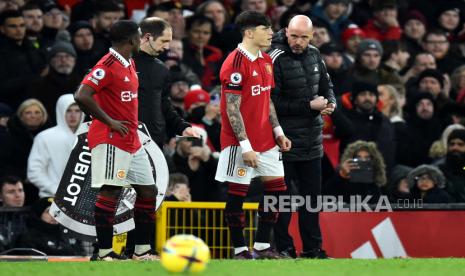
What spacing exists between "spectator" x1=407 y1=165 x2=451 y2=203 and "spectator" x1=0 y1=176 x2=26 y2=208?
4387 mm

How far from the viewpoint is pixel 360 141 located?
50.9ft

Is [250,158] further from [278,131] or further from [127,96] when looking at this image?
[127,96]

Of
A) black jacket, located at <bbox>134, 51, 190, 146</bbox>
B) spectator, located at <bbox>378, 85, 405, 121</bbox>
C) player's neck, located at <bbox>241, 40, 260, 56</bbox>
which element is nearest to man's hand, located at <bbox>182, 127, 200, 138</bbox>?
black jacket, located at <bbox>134, 51, 190, 146</bbox>

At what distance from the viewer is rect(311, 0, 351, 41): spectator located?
784 inches

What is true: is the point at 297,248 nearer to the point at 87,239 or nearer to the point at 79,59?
the point at 87,239

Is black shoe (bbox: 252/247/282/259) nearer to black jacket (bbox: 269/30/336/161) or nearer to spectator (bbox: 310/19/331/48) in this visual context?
black jacket (bbox: 269/30/336/161)

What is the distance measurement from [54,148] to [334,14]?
21.1ft

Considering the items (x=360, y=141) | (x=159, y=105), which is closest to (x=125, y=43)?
(x=159, y=105)

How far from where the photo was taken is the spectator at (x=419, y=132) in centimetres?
1702

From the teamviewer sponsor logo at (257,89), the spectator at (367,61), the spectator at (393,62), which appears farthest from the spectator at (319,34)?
the teamviewer sponsor logo at (257,89)

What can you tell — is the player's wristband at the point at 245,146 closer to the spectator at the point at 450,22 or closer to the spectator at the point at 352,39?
the spectator at the point at 352,39

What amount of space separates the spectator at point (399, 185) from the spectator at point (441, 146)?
0.48 metres

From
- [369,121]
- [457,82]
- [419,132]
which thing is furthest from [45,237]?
[457,82]

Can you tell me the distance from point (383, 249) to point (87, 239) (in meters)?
3.23
